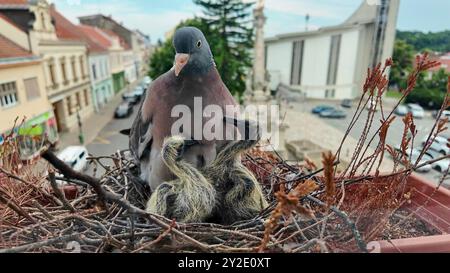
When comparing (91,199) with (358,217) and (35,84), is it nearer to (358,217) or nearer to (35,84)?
(358,217)

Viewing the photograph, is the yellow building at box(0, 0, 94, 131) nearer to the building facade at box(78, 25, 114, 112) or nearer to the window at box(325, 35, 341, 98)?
the building facade at box(78, 25, 114, 112)

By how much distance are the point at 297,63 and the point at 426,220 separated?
7128mm

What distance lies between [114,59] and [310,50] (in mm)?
4523

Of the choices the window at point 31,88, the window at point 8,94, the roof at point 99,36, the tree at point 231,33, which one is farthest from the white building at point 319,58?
the window at point 8,94

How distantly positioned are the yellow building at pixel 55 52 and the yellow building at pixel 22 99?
0.13 m

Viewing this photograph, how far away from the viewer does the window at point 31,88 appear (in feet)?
4.74

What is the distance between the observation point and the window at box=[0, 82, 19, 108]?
1047mm

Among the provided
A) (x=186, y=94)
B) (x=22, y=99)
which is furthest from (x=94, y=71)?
(x=186, y=94)

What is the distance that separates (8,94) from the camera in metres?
1.13

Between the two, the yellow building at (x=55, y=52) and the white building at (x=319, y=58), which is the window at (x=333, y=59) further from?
the yellow building at (x=55, y=52)

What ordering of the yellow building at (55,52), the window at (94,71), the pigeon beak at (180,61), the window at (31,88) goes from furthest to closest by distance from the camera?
the window at (94,71), the yellow building at (55,52), the window at (31,88), the pigeon beak at (180,61)

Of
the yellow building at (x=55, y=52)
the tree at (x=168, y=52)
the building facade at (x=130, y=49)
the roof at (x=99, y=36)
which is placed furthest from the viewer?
the building facade at (x=130, y=49)
